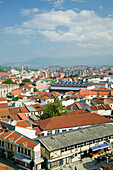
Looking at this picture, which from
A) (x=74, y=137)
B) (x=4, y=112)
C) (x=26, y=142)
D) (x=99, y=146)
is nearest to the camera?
(x=26, y=142)

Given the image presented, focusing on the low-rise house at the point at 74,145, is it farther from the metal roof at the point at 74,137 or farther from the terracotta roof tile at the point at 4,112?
the terracotta roof tile at the point at 4,112

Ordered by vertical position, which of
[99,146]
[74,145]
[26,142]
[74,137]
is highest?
[26,142]

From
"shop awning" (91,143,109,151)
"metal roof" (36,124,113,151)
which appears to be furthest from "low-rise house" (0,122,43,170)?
"shop awning" (91,143,109,151)

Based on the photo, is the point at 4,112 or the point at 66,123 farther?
the point at 4,112

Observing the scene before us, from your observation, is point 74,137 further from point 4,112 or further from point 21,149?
point 4,112

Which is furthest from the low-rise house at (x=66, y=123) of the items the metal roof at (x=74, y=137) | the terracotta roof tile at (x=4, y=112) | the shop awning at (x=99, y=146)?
the terracotta roof tile at (x=4, y=112)

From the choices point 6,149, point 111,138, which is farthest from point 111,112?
point 6,149

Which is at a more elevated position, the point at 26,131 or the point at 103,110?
the point at 26,131

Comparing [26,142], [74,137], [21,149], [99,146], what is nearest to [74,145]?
[74,137]
